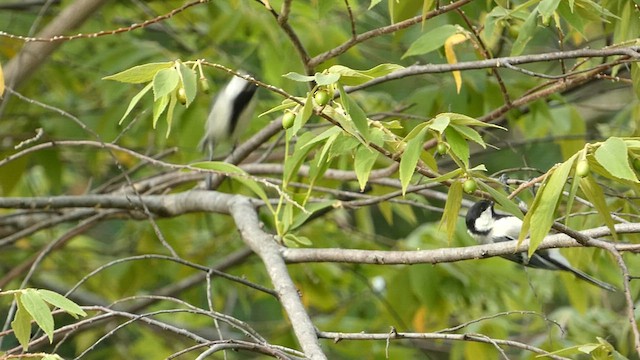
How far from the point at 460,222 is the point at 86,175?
7.50 feet

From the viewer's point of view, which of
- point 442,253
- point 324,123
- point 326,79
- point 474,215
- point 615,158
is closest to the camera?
point 615,158

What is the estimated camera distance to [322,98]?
4.93 feet

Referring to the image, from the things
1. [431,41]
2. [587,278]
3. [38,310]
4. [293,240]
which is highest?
[431,41]

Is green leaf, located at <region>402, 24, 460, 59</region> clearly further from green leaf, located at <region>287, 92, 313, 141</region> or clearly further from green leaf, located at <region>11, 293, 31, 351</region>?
green leaf, located at <region>11, 293, 31, 351</region>

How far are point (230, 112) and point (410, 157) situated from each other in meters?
2.64

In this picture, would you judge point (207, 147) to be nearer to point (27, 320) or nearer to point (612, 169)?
point (27, 320)

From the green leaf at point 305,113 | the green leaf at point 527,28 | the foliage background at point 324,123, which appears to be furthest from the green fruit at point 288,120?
the foliage background at point 324,123

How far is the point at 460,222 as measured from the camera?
3451 millimetres

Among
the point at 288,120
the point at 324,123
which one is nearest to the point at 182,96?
the point at 288,120

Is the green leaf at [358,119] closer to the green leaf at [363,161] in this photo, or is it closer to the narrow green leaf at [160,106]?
the green leaf at [363,161]

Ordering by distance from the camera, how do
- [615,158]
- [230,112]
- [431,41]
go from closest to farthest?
[615,158] → [431,41] → [230,112]

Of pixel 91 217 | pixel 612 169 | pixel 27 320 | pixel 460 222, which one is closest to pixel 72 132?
pixel 91 217

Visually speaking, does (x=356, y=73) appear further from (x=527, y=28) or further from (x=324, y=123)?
(x=324, y=123)

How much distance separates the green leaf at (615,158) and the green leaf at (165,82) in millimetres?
659
